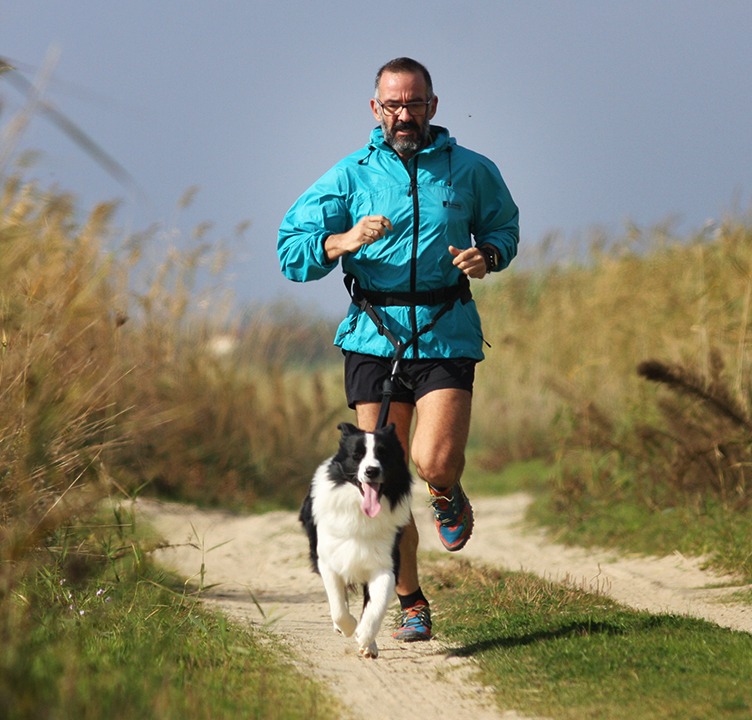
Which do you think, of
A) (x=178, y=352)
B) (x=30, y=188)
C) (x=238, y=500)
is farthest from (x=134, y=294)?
(x=30, y=188)

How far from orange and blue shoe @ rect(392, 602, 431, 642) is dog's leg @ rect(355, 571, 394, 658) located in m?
0.41

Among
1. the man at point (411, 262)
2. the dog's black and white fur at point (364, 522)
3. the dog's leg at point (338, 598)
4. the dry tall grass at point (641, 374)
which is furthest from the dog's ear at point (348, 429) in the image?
the dry tall grass at point (641, 374)

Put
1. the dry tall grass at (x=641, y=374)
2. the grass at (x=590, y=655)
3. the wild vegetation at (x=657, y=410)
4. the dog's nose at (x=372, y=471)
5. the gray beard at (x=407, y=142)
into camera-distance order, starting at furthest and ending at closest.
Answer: the dry tall grass at (x=641, y=374) → the wild vegetation at (x=657, y=410) → the gray beard at (x=407, y=142) → the dog's nose at (x=372, y=471) → the grass at (x=590, y=655)

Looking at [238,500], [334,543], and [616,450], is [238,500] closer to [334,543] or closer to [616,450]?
[616,450]

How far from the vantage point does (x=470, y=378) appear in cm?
568

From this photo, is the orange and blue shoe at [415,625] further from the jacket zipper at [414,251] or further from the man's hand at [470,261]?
the man's hand at [470,261]

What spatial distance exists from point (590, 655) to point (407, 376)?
4.99 ft

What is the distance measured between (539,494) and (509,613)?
6537 millimetres

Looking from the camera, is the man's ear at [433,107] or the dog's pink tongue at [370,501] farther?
the man's ear at [433,107]

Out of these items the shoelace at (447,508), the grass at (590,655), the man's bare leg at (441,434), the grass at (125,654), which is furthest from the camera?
the shoelace at (447,508)

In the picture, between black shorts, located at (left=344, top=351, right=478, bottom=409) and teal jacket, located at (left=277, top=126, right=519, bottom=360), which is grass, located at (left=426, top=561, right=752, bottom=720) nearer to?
black shorts, located at (left=344, top=351, right=478, bottom=409)

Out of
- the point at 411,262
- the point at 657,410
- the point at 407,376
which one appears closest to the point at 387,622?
the point at 407,376

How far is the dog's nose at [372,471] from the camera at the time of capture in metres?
5.16

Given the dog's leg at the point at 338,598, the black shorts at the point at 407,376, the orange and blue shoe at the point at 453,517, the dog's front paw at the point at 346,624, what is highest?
the black shorts at the point at 407,376
